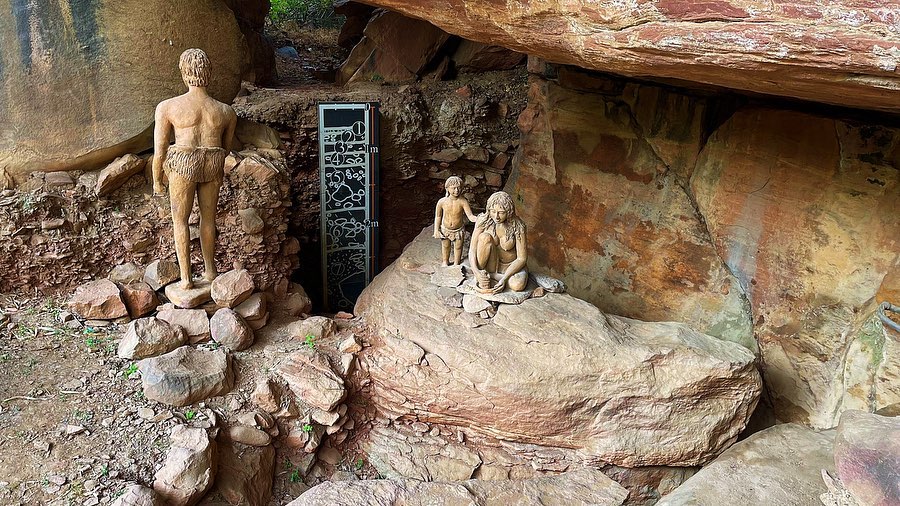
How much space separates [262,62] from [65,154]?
352 cm

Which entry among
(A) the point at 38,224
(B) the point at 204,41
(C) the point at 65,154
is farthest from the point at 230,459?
(B) the point at 204,41

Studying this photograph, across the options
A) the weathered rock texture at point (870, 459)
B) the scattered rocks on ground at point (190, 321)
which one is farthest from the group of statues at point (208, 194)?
the weathered rock texture at point (870, 459)

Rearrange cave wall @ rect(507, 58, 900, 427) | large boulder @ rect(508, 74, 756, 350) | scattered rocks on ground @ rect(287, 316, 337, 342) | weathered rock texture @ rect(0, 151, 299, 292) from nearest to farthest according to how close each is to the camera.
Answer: cave wall @ rect(507, 58, 900, 427)
weathered rock texture @ rect(0, 151, 299, 292)
scattered rocks on ground @ rect(287, 316, 337, 342)
large boulder @ rect(508, 74, 756, 350)

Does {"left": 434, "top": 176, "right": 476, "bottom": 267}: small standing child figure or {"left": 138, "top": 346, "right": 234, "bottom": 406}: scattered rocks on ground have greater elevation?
{"left": 434, "top": 176, "right": 476, "bottom": 267}: small standing child figure

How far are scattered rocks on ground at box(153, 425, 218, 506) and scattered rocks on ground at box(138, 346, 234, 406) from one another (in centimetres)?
37

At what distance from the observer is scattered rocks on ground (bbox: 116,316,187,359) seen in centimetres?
562

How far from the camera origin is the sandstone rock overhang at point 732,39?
3.18m

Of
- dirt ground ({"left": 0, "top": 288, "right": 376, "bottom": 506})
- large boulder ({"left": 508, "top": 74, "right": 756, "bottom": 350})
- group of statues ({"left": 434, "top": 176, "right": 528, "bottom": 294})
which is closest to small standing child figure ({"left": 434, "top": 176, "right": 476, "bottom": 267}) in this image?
group of statues ({"left": 434, "top": 176, "right": 528, "bottom": 294})

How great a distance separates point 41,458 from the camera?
4.62m

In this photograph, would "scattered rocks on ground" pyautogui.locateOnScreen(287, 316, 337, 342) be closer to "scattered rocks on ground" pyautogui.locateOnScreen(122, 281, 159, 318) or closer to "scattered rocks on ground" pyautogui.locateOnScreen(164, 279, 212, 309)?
"scattered rocks on ground" pyautogui.locateOnScreen(164, 279, 212, 309)

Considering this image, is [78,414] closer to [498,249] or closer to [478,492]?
[478,492]

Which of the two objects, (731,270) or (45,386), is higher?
(731,270)

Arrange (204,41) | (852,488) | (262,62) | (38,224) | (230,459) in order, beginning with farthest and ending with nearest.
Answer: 1. (262,62)
2. (204,41)
3. (38,224)
4. (230,459)
5. (852,488)

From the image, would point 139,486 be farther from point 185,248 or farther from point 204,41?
point 204,41
